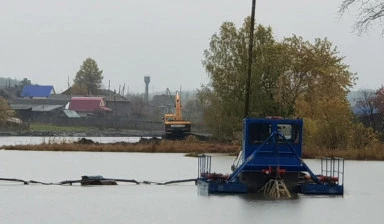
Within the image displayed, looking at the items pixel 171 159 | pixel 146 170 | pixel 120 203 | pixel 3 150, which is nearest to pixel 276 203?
pixel 120 203

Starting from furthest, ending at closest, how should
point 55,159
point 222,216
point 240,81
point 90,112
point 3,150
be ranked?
1. point 90,112
2. point 240,81
3. point 3,150
4. point 55,159
5. point 222,216

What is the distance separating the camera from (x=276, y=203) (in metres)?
27.9

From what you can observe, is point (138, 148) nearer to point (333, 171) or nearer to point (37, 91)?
point (333, 171)

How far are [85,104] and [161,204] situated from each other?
119m

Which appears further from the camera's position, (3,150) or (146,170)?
(3,150)

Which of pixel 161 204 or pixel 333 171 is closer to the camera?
pixel 161 204

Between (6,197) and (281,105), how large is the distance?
4157cm

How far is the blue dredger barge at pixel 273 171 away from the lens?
A: 1178 inches

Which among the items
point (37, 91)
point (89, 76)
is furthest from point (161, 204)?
point (89, 76)

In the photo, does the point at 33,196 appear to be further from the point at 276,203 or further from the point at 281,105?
the point at 281,105

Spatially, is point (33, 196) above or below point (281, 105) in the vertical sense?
below

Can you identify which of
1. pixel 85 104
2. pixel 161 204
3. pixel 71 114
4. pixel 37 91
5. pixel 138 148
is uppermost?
pixel 37 91

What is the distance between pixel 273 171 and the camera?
1184 inches

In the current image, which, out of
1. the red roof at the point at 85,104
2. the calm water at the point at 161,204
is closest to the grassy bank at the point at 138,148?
the calm water at the point at 161,204
